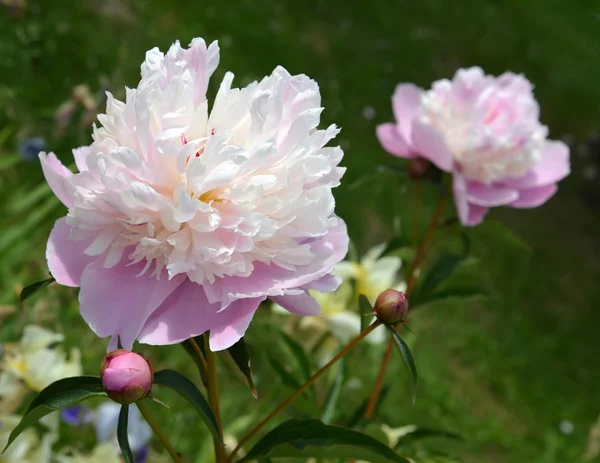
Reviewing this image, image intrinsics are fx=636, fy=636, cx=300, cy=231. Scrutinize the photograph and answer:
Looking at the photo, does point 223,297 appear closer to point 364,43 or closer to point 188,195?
point 188,195

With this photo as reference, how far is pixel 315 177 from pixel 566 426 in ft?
5.41

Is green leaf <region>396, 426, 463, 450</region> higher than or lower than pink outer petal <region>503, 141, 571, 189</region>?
lower

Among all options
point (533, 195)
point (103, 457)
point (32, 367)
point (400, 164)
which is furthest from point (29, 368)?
point (400, 164)

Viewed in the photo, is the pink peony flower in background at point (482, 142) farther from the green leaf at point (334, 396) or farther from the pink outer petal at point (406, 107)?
the green leaf at point (334, 396)

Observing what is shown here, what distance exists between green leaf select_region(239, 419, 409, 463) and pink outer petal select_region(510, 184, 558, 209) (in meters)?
0.43

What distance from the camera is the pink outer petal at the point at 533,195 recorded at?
766mm

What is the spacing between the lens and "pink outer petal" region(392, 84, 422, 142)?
80 centimetres

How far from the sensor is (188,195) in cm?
39

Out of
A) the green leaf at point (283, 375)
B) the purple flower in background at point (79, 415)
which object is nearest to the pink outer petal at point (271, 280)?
the green leaf at point (283, 375)

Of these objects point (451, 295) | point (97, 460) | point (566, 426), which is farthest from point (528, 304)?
point (97, 460)

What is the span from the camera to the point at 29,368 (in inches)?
27.8

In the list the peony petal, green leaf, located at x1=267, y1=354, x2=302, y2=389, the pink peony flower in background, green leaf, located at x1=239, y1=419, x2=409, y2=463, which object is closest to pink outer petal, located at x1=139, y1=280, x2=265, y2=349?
the peony petal

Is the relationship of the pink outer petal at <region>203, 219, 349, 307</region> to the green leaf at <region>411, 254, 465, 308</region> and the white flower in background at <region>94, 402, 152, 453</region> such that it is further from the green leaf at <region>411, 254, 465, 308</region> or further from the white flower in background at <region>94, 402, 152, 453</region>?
the white flower in background at <region>94, 402, 152, 453</region>

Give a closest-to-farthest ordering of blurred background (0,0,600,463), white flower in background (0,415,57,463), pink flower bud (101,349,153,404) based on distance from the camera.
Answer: pink flower bud (101,349,153,404)
white flower in background (0,415,57,463)
blurred background (0,0,600,463)
